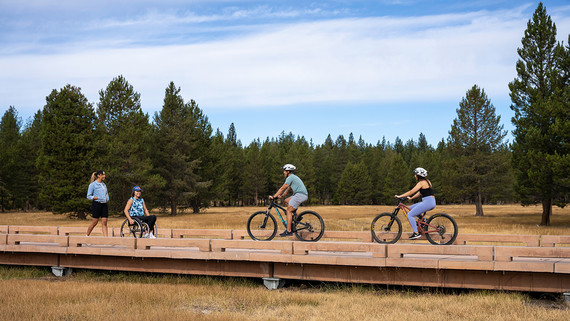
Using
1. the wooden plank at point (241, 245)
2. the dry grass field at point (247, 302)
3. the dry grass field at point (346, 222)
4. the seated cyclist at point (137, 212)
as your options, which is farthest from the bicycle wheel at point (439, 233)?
the dry grass field at point (346, 222)

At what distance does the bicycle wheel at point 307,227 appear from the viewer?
13266mm

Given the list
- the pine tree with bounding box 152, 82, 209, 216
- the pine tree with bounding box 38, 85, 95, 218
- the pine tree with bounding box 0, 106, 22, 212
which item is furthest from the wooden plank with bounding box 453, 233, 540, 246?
the pine tree with bounding box 0, 106, 22, 212

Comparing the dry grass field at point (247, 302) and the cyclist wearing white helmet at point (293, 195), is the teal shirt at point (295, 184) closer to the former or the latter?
the cyclist wearing white helmet at point (293, 195)

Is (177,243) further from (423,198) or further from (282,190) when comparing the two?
(423,198)

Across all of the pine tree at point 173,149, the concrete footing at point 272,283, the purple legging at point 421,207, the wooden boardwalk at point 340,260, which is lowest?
the concrete footing at point 272,283

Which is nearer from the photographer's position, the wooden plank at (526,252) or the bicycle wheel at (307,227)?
the wooden plank at (526,252)

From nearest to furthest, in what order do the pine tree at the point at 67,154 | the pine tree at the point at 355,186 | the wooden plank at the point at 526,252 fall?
the wooden plank at the point at 526,252 < the pine tree at the point at 67,154 < the pine tree at the point at 355,186

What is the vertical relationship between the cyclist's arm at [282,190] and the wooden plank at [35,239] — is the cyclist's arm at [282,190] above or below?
above

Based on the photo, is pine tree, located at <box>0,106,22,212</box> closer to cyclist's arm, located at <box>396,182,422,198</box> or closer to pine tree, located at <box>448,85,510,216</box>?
pine tree, located at <box>448,85,510,216</box>

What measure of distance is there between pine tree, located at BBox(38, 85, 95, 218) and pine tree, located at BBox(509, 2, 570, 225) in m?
36.7

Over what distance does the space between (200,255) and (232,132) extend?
148 meters

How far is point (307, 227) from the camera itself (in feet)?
43.9

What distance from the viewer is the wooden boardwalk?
10766 millimetres

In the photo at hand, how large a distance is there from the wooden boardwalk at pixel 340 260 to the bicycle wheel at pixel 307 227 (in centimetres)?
63
